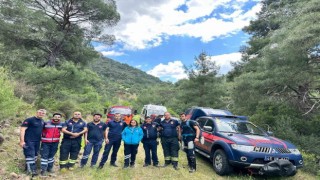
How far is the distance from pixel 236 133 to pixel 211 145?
85 cm

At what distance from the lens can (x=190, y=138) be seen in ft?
26.8

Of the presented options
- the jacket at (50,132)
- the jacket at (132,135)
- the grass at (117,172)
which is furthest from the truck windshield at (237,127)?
the jacket at (50,132)

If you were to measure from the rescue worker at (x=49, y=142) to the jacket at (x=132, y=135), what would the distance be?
1894mm

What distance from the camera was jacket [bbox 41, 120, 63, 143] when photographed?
22.5ft

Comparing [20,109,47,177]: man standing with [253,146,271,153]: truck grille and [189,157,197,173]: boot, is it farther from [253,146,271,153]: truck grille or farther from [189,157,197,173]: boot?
[253,146,271,153]: truck grille

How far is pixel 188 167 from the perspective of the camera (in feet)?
28.1

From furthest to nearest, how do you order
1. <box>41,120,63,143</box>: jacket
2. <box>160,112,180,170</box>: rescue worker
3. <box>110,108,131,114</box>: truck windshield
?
<box>110,108,131,114</box>: truck windshield → <box>160,112,180,170</box>: rescue worker → <box>41,120,63,143</box>: jacket

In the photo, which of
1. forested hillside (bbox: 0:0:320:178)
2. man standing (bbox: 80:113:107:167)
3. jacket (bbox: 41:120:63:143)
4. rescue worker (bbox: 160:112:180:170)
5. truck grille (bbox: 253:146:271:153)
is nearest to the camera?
jacket (bbox: 41:120:63:143)

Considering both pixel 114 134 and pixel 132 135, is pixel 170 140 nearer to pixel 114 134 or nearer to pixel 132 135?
pixel 132 135

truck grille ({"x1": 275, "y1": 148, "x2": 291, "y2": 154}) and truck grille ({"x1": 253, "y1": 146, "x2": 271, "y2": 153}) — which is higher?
truck grille ({"x1": 253, "y1": 146, "x2": 271, "y2": 153})

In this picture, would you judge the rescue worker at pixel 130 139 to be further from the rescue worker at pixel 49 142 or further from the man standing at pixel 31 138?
the man standing at pixel 31 138

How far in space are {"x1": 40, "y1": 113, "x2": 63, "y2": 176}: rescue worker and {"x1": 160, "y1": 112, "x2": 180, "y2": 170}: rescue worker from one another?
10.0 feet

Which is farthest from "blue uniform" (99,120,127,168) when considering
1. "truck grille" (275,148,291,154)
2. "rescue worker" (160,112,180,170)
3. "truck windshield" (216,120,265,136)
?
"truck grille" (275,148,291,154)

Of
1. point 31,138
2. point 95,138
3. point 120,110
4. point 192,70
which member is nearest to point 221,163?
point 95,138
